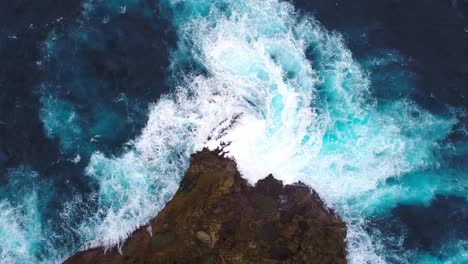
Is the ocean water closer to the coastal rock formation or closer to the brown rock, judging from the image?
the coastal rock formation

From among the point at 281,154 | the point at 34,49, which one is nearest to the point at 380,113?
the point at 281,154

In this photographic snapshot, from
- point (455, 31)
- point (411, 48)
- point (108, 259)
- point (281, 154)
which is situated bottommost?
point (108, 259)

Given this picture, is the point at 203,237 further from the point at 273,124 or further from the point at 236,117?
the point at 273,124

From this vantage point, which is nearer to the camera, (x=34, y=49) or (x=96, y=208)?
(x=96, y=208)

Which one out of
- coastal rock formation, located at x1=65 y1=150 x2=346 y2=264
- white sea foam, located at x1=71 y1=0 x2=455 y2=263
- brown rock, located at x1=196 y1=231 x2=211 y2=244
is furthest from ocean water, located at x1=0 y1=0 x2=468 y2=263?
brown rock, located at x1=196 y1=231 x2=211 y2=244

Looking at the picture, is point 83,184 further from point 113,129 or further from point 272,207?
point 272,207

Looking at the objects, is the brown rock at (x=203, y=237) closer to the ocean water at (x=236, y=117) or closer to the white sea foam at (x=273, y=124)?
the white sea foam at (x=273, y=124)

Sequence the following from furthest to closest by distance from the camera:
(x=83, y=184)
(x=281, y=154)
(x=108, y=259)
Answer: (x=281, y=154) → (x=83, y=184) → (x=108, y=259)
